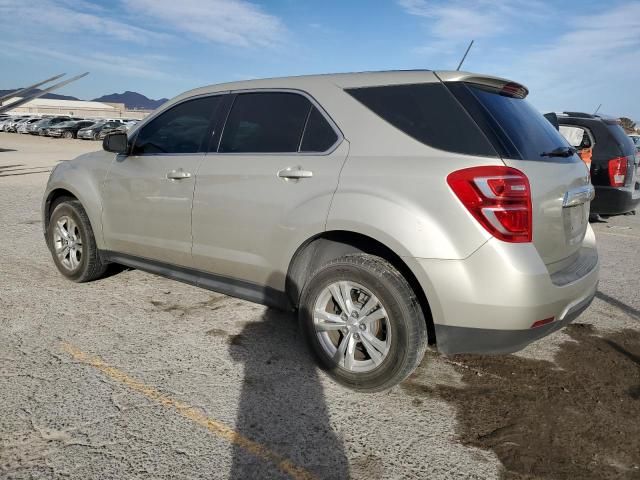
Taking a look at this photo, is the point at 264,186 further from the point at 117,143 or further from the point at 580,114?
the point at 580,114

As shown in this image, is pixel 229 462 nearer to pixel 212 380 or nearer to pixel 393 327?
→ pixel 212 380

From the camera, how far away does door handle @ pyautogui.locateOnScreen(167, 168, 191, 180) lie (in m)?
3.81

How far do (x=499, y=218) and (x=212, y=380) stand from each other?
6.15 feet

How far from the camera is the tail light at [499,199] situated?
2.58 metres

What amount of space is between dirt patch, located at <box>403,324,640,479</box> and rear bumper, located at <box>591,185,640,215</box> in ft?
13.2

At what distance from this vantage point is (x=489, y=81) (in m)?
3.04

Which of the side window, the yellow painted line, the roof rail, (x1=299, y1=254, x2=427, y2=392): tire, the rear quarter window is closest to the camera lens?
the yellow painted line

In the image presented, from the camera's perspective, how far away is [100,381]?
10.1ft

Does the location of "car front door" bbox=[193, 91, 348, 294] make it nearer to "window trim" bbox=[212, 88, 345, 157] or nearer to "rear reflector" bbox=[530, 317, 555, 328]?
"window trim" bbox=[212, 88, 345, 157]

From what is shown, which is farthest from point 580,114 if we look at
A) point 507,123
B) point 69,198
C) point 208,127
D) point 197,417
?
point 197,417

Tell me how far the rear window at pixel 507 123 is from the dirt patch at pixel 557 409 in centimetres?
136

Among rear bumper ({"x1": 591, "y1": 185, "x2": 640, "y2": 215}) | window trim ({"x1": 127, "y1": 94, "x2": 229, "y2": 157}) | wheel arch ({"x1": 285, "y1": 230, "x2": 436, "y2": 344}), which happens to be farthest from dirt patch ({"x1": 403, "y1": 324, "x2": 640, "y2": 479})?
rear bumper ({"x1": 591, "y1": 185, "x2": 640, "y2": 215})

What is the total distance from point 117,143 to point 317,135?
75.9 inches

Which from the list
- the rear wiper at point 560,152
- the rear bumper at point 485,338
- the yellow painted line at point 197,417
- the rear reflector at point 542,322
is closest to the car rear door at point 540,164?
the rear wiper at point 560,152
